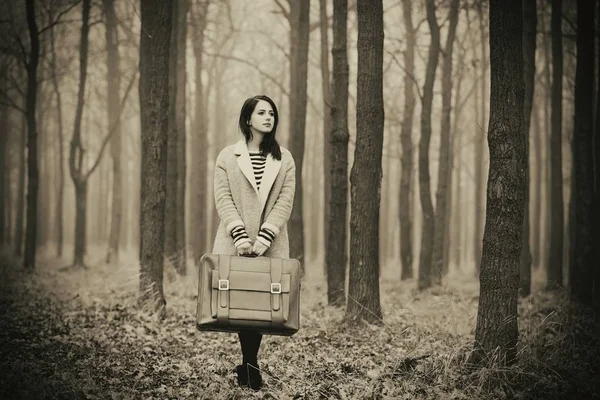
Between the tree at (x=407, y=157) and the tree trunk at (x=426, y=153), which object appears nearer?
the tree trunk at (x=426, y=153)

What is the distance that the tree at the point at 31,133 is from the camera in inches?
516

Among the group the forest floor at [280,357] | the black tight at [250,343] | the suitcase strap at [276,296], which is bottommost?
the forest floor at [280,357]

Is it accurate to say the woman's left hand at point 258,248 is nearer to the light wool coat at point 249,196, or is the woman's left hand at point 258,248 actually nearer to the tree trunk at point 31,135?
the light wool coat at point 249,196

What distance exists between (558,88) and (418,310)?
690 centimetres

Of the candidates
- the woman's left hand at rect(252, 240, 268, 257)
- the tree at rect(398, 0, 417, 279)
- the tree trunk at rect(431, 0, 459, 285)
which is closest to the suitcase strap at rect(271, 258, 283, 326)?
the woman's left hand at rect(252, 240, 268, 257)

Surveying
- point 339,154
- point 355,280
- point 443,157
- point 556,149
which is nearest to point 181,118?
point 339,154

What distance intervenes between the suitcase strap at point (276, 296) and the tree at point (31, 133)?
11346 millimetres

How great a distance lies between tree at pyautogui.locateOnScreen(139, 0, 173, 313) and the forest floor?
0.72m

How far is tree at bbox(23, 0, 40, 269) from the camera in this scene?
13109mm

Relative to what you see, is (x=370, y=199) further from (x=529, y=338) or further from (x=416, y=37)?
(x=416, y=37)

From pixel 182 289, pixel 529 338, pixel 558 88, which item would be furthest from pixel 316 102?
pixel 529 338

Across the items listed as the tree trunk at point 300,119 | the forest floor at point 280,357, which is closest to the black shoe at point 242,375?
the forest floor at point 280,357

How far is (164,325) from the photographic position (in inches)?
296

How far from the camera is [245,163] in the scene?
4.83m
